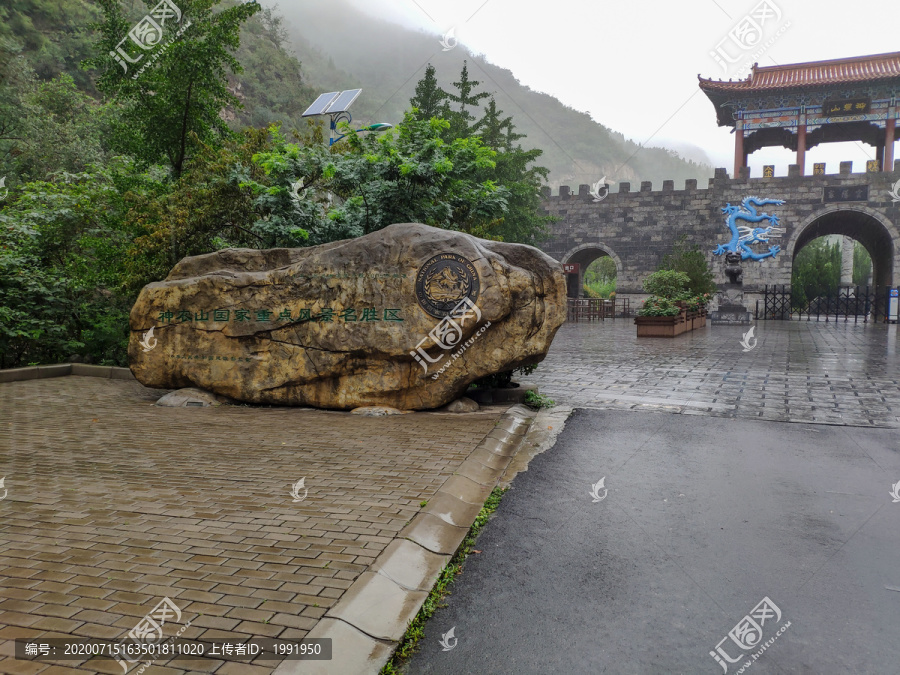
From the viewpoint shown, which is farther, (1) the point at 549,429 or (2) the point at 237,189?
(2) the point at 237,189

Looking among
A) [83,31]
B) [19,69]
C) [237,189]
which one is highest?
[83,31]

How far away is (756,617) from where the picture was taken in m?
2.81

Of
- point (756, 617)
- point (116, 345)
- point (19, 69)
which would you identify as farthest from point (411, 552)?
point (19, 69)

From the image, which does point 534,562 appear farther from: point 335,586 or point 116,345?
point 116,345

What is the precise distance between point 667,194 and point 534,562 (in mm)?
31056

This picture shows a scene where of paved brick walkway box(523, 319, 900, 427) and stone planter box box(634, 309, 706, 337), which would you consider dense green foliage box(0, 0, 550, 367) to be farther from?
stone planter box box(634, 309, 706, 337)

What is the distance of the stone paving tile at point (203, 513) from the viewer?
268 cm
